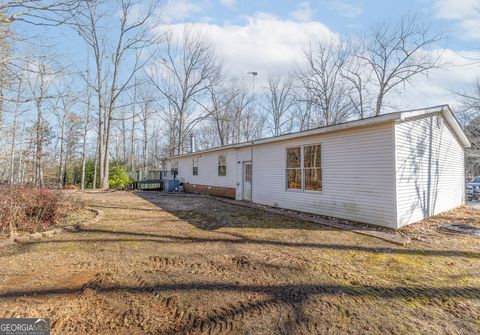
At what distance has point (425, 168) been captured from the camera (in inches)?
315

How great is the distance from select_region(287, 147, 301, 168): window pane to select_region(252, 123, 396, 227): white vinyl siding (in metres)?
0.18

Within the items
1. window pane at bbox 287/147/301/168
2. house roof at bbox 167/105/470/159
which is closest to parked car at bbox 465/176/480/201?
house roof at bbox 167/105/470/159

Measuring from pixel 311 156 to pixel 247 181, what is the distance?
410 centimetres

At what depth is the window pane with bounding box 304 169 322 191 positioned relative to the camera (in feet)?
27.4

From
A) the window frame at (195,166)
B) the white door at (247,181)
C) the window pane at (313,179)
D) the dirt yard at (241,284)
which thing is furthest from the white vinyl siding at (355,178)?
the window frame at (195,166)

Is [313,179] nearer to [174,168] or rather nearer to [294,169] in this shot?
[294,169]

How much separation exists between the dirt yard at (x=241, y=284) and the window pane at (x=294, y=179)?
11.1 feet

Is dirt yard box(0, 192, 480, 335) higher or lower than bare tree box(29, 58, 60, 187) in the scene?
lower

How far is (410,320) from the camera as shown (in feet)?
8.51

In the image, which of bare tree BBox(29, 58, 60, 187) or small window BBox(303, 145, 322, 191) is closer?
bare tree BBox(29, 58, 60, 187)

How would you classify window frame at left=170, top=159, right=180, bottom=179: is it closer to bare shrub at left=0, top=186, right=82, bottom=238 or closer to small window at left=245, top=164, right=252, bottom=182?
small window at left=245, top=164, right=252, bottom=182

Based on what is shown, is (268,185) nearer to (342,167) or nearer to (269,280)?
(342,167)

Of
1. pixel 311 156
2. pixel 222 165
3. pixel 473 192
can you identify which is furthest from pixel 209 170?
pixel 473 192

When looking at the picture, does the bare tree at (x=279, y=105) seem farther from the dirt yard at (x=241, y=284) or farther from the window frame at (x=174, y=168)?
the dirt yard at (x=241, y=284)
